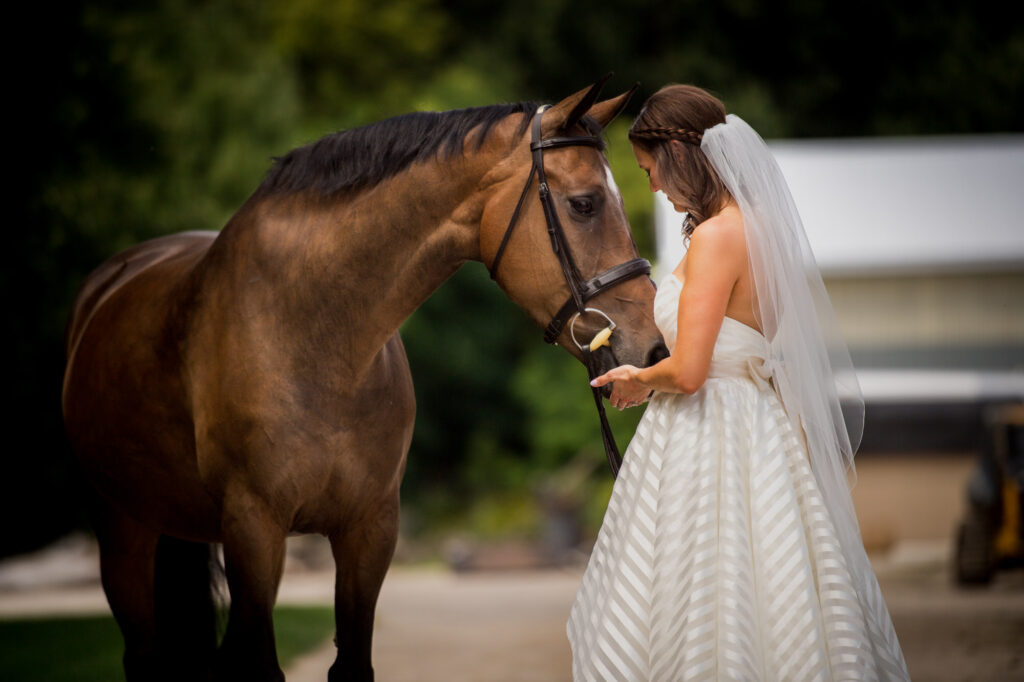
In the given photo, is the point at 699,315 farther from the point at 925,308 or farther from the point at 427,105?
the point at 925,308

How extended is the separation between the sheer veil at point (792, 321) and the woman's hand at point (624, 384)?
1.30 ft

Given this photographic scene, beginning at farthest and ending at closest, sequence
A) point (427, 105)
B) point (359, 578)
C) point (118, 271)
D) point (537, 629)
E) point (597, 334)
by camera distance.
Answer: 1. point (537, 629)
2. point (118, 271)
3. point (427, 105)
4. point (359, 578)
5. point (597, 334)

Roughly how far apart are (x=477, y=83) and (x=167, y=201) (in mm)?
8629

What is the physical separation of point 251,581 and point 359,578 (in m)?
0.37

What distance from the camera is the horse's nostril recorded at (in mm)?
3008

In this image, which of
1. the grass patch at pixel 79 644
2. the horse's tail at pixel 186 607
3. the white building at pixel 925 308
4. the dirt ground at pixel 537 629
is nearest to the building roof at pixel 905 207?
the white building at pixel 925 308

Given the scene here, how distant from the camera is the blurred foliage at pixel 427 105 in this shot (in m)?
10.6

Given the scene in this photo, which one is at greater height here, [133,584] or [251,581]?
A: [251,581]

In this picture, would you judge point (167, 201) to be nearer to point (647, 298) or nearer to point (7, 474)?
point (7, 474)

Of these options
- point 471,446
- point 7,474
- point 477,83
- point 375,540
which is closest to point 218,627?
point 375,540

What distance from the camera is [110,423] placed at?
3.98 meters

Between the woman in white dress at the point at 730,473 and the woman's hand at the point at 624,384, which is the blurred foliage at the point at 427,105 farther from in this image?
the woman's hand at the point at 624,384

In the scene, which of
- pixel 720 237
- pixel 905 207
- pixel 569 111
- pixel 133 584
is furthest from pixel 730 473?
pixel 905 207

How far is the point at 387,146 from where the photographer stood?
129 inches
